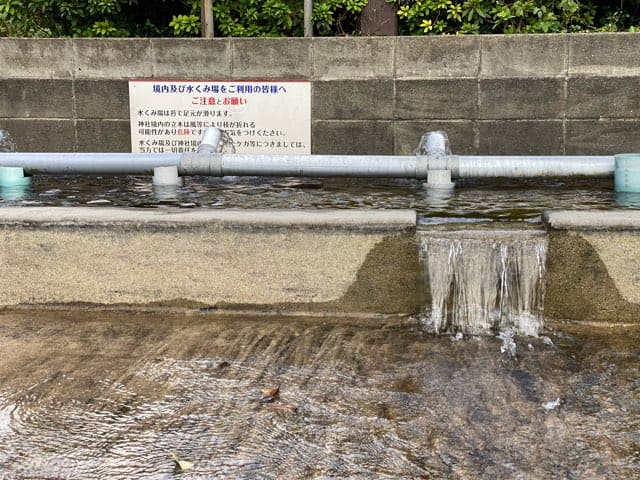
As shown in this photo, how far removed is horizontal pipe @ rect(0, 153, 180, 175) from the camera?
20.1ft

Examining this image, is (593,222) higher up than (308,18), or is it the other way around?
(308,18)

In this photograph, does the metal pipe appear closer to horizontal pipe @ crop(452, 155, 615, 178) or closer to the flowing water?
horizontal pipe @ crop(452, 155, 615, 178)

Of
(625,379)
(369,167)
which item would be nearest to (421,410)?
(625,379)

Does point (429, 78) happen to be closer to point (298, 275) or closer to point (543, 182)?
point (543, 182)

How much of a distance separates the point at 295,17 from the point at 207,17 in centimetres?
112

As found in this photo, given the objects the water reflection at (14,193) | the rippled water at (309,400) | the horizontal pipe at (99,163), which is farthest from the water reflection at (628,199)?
the water reflection at (14,193)

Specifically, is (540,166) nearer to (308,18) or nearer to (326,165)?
(326,165)

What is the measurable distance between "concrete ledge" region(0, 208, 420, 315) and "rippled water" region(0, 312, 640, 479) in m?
0.16

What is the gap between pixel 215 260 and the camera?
4.31 metres

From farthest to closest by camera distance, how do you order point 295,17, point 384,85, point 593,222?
point 295,17, point 384,85, point 593,222

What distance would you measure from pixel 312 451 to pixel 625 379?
5.44 ft

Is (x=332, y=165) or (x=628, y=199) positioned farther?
(x=332, y=165)

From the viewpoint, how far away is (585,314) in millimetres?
4141

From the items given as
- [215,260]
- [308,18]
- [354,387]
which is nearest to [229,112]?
[308,18]
